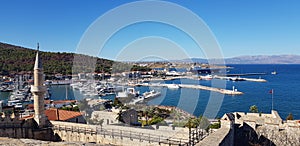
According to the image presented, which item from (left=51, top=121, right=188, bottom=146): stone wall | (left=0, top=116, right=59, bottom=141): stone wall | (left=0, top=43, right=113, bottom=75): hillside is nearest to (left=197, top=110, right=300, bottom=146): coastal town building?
(left=51, top=121, right=188, bottom=146): stone wall

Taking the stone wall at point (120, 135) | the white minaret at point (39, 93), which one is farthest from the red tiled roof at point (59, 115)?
the white minaret at point (39, 93)

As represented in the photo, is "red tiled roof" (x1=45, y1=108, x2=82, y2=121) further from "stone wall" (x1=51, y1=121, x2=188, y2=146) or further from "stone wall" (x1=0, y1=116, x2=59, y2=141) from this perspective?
"stone wall" (x1=0, y1=116, x2=59, y2=141)

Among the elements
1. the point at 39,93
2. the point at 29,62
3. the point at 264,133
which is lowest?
the point at 264,133

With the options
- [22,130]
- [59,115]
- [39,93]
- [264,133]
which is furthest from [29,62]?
[264,133]

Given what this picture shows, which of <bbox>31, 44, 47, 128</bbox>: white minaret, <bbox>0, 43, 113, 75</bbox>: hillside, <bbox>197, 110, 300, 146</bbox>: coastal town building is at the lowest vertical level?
<bbox>197, 110, 300, 146</bbox>: coastal town building

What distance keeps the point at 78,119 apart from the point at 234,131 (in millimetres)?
8567

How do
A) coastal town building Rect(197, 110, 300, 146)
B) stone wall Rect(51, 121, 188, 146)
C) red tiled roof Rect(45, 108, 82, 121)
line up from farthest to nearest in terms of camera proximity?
red tiled roof Rect(45, 108, 82, 121) → coastal town building Rect(197, 110, 300, 146) → stone wall Rect(51, 121, 188, 146)

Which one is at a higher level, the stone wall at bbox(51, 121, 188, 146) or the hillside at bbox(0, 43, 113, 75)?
Result: the hillside at bbox(0, 43, 113, 75)

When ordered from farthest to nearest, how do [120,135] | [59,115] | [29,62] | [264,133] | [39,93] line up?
[29,62] → [59,115] → [39,93] → [264,133] → [120,135]

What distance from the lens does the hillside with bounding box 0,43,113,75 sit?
62406mm

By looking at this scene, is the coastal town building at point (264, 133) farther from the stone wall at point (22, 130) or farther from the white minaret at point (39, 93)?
the white minaret at point (39, 93)

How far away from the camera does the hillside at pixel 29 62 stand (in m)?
62.4

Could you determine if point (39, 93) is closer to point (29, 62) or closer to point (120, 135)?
point (120, 135)

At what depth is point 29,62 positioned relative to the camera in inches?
2480
